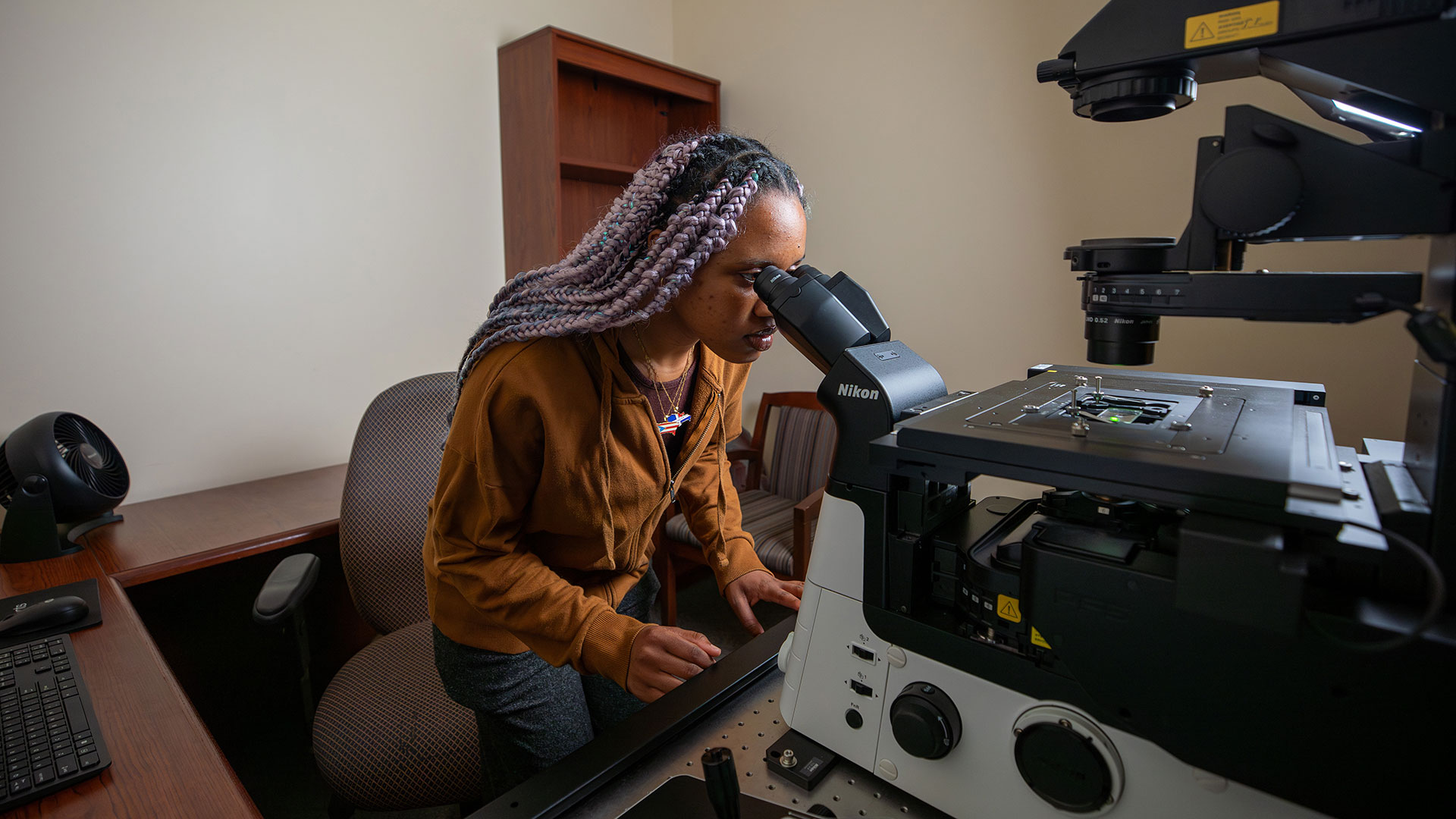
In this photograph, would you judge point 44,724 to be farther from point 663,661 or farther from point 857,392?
point 857,392

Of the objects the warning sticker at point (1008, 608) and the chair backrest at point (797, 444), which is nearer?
the warning sticker at point (1008, 608)

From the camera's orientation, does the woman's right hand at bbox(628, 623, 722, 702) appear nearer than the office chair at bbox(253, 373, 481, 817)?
Yes

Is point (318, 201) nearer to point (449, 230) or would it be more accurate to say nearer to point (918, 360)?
point (449, 230)

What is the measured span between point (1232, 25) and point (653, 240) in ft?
1.94

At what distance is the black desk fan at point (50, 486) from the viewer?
1418 millimetres

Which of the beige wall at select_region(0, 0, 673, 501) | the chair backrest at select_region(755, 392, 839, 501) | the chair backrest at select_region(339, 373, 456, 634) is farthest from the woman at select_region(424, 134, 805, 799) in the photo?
the chair backrest at select_region(755, 392, 839, 501)

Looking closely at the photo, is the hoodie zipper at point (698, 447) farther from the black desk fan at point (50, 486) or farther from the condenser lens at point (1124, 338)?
the black desk fan at point (50, 486)

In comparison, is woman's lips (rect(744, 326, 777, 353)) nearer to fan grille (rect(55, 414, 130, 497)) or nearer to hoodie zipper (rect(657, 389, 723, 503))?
hoodie zipper (rect(657, 389, 723, 503))

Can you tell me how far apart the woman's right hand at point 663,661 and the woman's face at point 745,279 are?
0.35 m

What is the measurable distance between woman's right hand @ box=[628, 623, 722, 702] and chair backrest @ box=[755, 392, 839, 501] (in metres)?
1.70

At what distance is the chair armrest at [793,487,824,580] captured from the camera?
2031mm

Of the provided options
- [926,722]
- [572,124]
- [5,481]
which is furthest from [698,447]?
[572,124]

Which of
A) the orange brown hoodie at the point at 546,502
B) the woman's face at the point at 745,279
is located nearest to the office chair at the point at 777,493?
the orange brown hoodie at the point at 546,502

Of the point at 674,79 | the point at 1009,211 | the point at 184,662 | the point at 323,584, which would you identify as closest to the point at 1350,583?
the point at 1009,211
